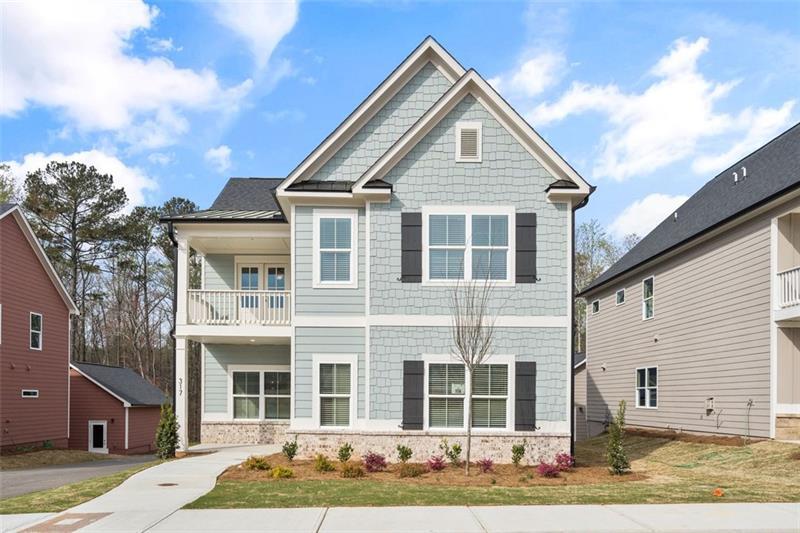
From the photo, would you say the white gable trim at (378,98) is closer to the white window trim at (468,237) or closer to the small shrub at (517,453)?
the white window trim at (468,237)

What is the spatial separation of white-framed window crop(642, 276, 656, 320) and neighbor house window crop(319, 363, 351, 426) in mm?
11752

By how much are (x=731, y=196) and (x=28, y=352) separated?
22307mm

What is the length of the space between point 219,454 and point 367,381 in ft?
14.2

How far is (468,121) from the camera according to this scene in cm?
1540

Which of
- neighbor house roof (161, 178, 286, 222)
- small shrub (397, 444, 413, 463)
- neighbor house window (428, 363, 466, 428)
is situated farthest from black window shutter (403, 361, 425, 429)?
neighbor house roof (161, 178, 286, 222)

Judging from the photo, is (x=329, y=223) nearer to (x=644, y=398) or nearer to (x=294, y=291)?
(x=294, y=291)

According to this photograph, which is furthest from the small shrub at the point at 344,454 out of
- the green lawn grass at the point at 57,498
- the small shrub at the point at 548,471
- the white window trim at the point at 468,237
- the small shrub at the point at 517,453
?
the green lawn grass at the point at 57,498

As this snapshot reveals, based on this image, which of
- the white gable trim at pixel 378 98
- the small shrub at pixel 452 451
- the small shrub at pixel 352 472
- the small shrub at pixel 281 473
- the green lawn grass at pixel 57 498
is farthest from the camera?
the white gable trim at pixel 378 98

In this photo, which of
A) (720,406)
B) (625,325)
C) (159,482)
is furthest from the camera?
(625,325)

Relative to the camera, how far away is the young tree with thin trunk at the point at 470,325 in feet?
46.0

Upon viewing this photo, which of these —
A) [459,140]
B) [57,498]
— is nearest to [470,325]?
[459,140]

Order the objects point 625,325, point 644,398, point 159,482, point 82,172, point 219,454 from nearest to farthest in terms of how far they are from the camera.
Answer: point 159,482
point 219,454
point 644,398
point 625,325
point 82,172

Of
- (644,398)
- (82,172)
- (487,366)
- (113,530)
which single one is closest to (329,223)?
(487,366)

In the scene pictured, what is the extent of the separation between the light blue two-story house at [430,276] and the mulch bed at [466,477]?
89 cm
